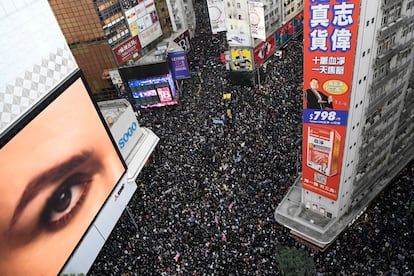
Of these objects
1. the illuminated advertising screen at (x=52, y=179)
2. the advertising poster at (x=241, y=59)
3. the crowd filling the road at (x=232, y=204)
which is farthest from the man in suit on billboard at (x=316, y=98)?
the advertising poster at (x=241, y=59)

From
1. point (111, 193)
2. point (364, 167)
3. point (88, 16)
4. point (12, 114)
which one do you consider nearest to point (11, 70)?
point (12, 114)

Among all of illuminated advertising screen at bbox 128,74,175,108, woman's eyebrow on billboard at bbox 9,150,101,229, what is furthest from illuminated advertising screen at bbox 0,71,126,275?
illuminated advertising screen at bbox 128,74,175,108

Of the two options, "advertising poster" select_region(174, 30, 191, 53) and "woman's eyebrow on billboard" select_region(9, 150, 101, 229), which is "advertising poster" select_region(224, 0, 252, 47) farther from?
"woman's eyebrow on billboard" select_region(9, 150, 101, 229)

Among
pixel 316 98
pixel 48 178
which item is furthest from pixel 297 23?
pixel 48 178

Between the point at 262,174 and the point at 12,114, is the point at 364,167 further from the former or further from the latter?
the point at 12,114

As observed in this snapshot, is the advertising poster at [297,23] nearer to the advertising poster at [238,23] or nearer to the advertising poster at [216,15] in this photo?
the advertising poster at [216,15]

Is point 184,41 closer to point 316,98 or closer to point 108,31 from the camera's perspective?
point 108,31

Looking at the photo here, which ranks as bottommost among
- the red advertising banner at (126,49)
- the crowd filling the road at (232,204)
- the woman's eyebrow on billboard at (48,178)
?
the crowd filling the road at (232,204)
